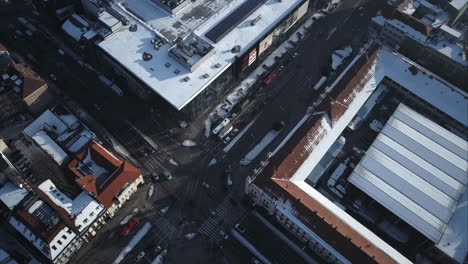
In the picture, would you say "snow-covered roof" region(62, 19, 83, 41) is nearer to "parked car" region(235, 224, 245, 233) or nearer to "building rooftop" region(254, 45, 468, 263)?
"building rooftop" region(254, 45, 468, 263)

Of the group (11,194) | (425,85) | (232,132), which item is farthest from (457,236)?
(11,194)

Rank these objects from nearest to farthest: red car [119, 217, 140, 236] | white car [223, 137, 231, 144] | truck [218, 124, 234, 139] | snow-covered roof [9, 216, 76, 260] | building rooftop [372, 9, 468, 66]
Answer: snow-covered roof [9, 216, 76, 260], red car [119, 217, 140, 236], truck [218, 124, 234, 139], white car [223, 137, 231, 144], building rooftop [372, 9, 468, 66]

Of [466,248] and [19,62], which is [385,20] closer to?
[466,248]

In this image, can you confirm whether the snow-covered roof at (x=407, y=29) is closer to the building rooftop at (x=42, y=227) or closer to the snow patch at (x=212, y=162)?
the snow patch at (x=212, y=162)

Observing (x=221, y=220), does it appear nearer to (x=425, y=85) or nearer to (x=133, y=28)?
(x=133, y=28)

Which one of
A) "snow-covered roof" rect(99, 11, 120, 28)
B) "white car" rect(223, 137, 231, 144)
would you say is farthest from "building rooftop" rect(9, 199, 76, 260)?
"snow-covered roof" rect(99, 11, 120, 28)

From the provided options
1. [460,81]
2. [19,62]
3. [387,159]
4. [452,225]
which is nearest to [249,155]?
[387,159]
